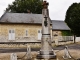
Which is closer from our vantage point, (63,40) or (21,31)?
(21,31)

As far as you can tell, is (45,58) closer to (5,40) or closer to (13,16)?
(5,40)

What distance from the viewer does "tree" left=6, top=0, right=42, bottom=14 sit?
172ft

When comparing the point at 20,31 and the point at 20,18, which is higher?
the point at 20,18

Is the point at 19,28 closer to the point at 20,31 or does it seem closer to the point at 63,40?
the point at 20,31

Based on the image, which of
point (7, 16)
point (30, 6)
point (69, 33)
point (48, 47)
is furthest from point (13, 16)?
point (48, 47)

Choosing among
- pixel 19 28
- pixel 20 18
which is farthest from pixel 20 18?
pixel 19 28

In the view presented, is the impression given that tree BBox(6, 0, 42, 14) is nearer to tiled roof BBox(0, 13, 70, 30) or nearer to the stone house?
tiled roof BBox(0, 13, 70, 30)

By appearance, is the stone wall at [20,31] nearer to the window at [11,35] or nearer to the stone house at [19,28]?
the stone house at [19,28]

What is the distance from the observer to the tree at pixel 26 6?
52344 mm

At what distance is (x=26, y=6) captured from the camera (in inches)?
2067

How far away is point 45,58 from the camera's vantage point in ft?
45.1

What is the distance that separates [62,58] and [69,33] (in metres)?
25.1

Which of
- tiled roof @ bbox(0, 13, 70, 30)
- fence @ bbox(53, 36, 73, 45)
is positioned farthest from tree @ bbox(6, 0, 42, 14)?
fence @ bbox(53, 36, 73, 45)

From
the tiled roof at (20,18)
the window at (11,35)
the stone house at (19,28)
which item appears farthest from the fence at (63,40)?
the window at (11,35)
